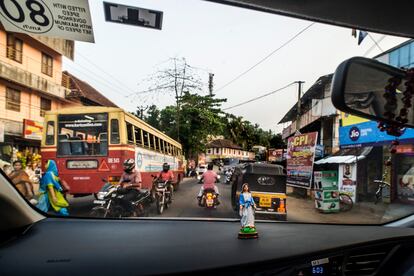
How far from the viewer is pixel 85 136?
2725mm

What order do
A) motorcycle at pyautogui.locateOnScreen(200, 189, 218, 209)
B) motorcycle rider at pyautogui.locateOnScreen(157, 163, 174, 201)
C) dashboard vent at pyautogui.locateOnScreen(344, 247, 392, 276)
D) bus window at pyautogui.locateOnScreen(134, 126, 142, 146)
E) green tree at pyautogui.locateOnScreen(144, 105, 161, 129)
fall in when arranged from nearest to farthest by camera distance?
dashboard vent at pyautogui.locateOnScreen(344, 247, 392, 276) → green tree at pyautogui.locateOnScreen(144, 105, 161, 129) → bus window at pyautogui.locateOnScreen(134, 126, 142, 146) → motorcycle rider at pyautogui.locateOnScreen(157, 163, 174, 201) → motorcycle at pyautogui.locateOnScreen(200, 189, 218, 209)

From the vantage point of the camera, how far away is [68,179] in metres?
2.66

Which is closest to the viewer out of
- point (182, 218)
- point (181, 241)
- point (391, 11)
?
point (181, 241)

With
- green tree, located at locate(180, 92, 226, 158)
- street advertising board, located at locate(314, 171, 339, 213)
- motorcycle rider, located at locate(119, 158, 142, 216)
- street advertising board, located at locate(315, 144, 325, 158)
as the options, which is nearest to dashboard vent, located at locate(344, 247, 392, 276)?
street advertising board, located at locate(314, 171, 339, 213)

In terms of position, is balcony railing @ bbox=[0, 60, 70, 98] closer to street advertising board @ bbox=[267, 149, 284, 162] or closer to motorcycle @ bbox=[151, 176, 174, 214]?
motorcycle @ bbox=[151, 176, 174, 214]

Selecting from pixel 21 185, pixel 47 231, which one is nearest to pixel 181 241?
pixel 47 231

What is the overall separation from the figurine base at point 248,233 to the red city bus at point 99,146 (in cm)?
109

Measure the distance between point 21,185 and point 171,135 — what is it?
123 centimetres

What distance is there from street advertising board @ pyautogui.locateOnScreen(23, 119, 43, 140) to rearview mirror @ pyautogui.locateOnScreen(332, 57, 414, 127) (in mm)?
1833

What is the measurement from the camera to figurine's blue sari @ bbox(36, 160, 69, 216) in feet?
7.18

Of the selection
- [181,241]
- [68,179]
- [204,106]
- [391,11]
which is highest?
[391,11]

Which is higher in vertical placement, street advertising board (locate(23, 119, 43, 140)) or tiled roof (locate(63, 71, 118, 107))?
tiled roof (locate(63, 71, 118, 107))

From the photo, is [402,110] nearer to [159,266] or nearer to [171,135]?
[159,266]

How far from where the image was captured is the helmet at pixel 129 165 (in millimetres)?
2654
